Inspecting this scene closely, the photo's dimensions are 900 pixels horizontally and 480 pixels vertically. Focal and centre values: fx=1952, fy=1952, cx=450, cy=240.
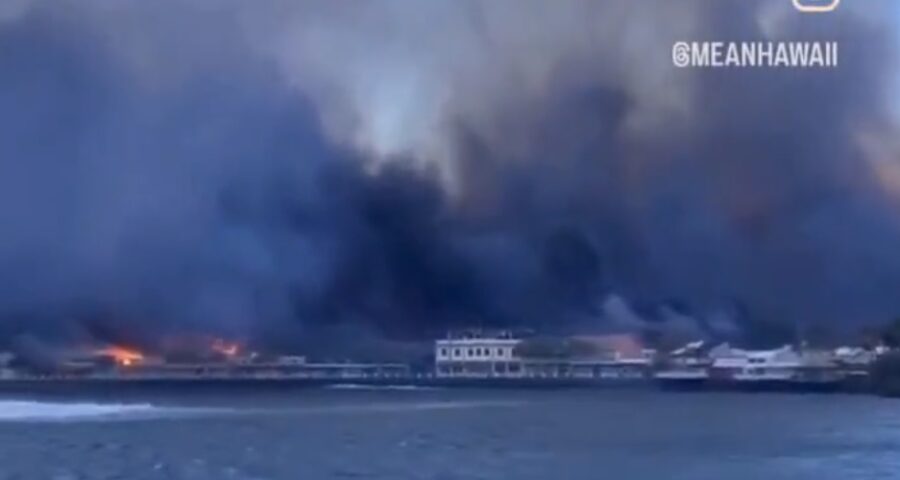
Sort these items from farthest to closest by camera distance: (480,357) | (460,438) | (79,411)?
(480,357)
(79,411)
(460,438)

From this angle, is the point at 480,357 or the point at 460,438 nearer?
the point at 460,438

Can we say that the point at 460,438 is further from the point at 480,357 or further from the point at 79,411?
the point at 480,357

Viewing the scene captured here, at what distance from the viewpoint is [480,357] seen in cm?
6347

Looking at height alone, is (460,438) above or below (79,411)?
below

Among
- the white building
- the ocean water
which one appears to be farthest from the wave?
the white building

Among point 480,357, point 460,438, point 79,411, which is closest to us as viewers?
point 460,438

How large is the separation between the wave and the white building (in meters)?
11.5

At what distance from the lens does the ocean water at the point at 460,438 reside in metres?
28.6

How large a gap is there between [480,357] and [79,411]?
54.7 feet

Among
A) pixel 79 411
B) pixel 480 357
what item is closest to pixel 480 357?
pixel 480 357

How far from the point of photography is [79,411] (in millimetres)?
50625

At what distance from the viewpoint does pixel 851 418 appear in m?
44.0

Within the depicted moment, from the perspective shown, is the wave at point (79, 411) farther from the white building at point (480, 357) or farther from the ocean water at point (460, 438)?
the white building at point (480, 357)

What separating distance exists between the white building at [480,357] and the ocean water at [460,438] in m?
5.89
